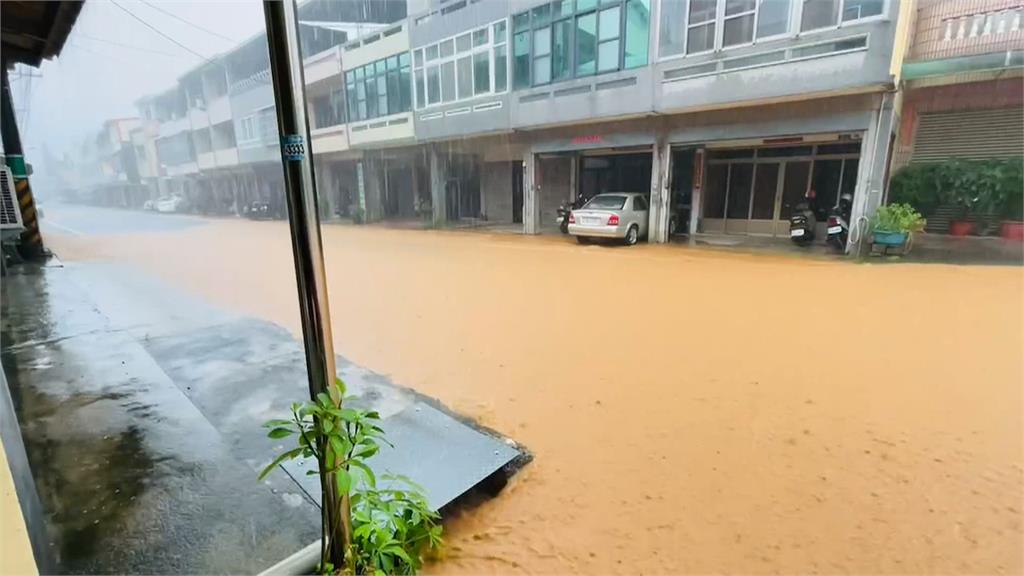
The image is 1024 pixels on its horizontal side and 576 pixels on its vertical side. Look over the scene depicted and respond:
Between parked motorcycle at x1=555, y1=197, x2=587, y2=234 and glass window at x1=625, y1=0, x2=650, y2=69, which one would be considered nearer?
glass window at x1=625, y1=0, x2=650, y2=69

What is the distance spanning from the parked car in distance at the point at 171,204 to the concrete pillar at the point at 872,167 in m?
6.09

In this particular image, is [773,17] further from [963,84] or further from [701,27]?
[963,84]

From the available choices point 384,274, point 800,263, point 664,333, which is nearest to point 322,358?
point 664,333

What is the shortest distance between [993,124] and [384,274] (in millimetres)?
6372

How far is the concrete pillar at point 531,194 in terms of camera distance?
308 inches

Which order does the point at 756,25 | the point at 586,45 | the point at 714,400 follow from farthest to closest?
the point at 586,45, the point at 756,25, the point at 714,400

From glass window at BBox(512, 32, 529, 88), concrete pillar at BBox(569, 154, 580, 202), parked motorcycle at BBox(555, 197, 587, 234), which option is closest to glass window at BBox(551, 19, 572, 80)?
glass window at BBox(512, 32, 529, 88)

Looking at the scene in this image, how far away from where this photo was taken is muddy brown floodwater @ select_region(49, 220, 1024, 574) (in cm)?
120

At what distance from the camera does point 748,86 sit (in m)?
5.27

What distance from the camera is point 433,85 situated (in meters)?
6.34

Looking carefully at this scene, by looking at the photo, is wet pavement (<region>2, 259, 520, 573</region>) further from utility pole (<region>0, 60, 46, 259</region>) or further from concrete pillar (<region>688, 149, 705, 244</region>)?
concrete pillar (<region>688, 149, 705, 244</region>)

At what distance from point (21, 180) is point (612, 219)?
6102 millimetres

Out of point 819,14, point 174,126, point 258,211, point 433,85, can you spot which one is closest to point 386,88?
point 433,85

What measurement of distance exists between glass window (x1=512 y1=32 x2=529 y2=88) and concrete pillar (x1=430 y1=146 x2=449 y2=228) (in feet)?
5.05
